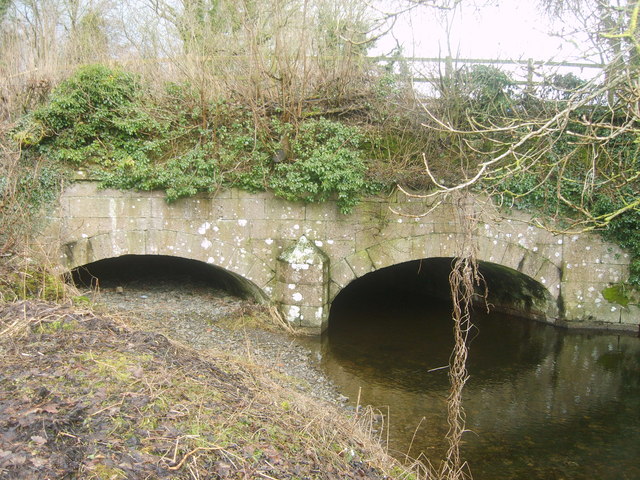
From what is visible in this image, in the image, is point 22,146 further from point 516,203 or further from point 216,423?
point 516,203

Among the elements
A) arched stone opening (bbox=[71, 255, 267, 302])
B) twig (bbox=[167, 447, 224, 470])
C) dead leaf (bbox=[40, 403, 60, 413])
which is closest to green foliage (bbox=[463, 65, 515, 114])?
arched stone opening (bbox=[71, 255, 267, 302])

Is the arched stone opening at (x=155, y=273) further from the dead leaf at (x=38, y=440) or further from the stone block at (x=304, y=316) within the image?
the dead leaf at (x=38, y=440)

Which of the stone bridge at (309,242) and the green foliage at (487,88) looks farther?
the green foliage at (487,88)

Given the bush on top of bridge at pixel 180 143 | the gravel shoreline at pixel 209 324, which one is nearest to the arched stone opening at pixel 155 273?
the gravel shoreline at pixel 209 324

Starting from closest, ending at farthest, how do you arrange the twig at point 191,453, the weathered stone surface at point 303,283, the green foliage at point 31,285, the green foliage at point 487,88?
the twig at point 191,453
the green foliage at point 31,285
the weathered stone surface at point 303,283
the green foliage at point 487,88

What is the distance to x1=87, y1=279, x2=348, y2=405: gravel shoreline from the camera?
5.76 m

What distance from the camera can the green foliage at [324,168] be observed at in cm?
701

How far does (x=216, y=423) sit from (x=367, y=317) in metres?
6.20

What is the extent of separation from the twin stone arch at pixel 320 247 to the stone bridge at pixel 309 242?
0.01 m

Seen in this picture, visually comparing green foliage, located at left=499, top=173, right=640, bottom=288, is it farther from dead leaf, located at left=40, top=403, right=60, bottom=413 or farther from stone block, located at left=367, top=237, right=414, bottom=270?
dead leaf, located at left=40, top=403, right=60, bottom=413

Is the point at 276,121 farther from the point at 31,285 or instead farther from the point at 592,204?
the point at 592,204

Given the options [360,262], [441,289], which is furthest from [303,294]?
[441,289]

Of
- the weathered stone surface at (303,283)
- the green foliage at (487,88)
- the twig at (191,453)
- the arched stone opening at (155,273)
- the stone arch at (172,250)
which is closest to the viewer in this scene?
the twig at (191,453)

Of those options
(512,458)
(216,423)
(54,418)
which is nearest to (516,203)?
(512,458)
